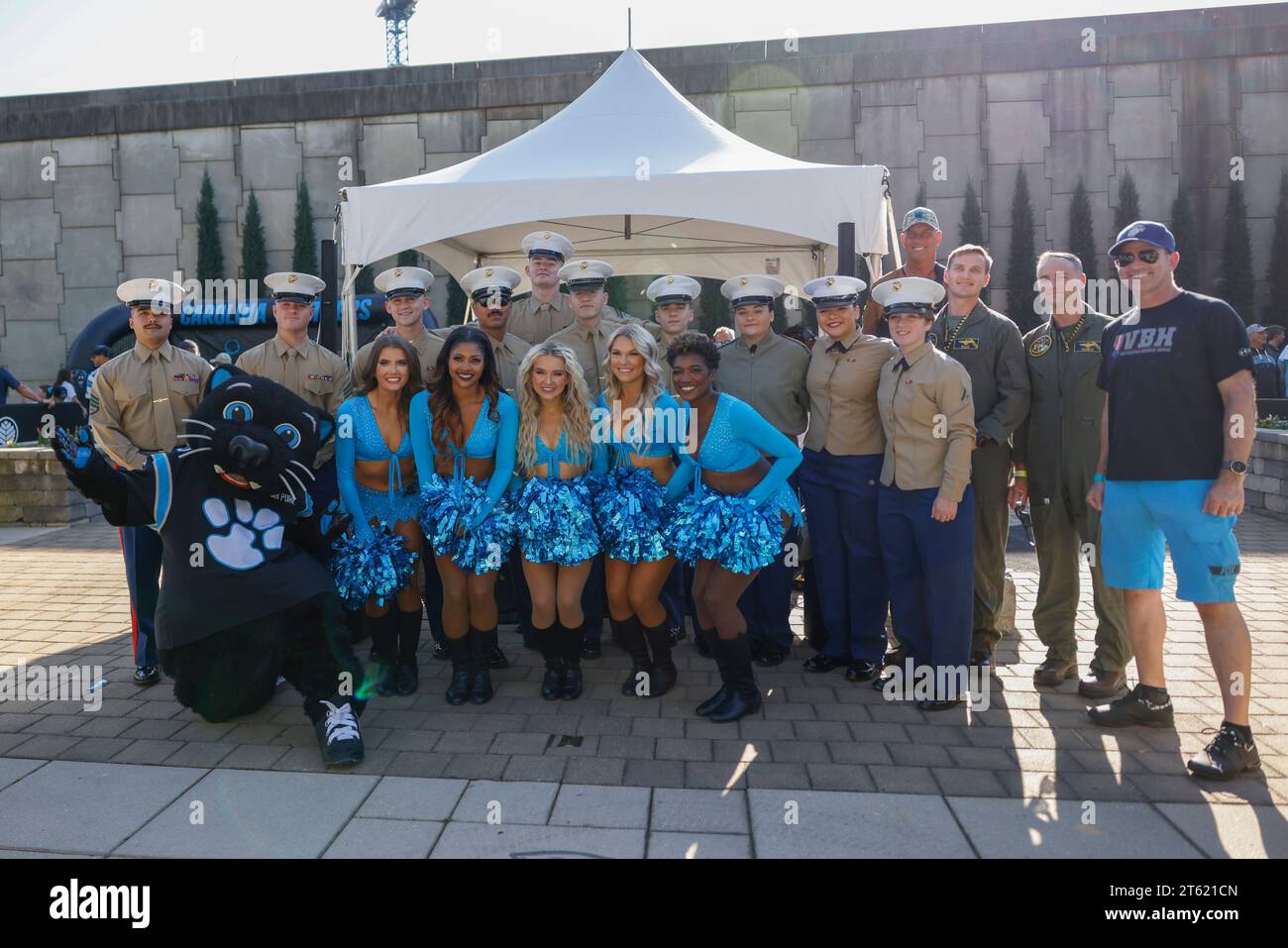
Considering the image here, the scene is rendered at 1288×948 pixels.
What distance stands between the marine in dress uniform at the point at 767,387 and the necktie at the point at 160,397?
9.13ft

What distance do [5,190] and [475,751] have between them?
2051cm

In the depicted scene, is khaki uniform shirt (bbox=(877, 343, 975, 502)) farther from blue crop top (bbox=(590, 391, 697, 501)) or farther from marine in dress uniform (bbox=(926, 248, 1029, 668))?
blue crop top (bbox=(590, 391, 697, 501))

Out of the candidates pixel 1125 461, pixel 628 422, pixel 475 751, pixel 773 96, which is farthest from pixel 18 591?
pixel 773 96

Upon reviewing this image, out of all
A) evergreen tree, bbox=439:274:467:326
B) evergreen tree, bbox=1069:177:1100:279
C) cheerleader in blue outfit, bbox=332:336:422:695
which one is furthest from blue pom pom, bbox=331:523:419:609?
evergreen tree, bbox=1069:177:1100:279

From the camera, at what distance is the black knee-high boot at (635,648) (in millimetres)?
4113

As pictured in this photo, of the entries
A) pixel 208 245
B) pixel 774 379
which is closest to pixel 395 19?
pixel 208 245

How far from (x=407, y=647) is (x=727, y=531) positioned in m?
1.73

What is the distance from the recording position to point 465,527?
380 centimetres

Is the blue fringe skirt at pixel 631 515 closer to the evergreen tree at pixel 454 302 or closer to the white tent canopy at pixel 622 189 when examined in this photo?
the white tent canopy at pixel 622 189

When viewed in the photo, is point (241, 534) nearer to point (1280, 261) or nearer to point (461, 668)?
point (461, 668)

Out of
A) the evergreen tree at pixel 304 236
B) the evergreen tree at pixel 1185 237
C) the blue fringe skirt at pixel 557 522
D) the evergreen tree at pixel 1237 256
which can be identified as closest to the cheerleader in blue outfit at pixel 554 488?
the blue fringe skirt at pixel 557 522

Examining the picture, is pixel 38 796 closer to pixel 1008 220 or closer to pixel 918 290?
pixel 918 290

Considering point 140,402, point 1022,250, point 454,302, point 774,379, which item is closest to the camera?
point 140,402

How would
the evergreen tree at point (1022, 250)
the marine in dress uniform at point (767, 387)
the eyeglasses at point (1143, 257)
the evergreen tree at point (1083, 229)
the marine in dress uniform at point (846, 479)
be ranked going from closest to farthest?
1. the eyeglasses at point (1143, 257)
2. the marine in dress uniform at point (846, 479)
3. the marine in dress uniform at point (767, 387)
4. the evergreen tree at point (1083, 229)
5. the evergreen tree at point (1022, 250)
